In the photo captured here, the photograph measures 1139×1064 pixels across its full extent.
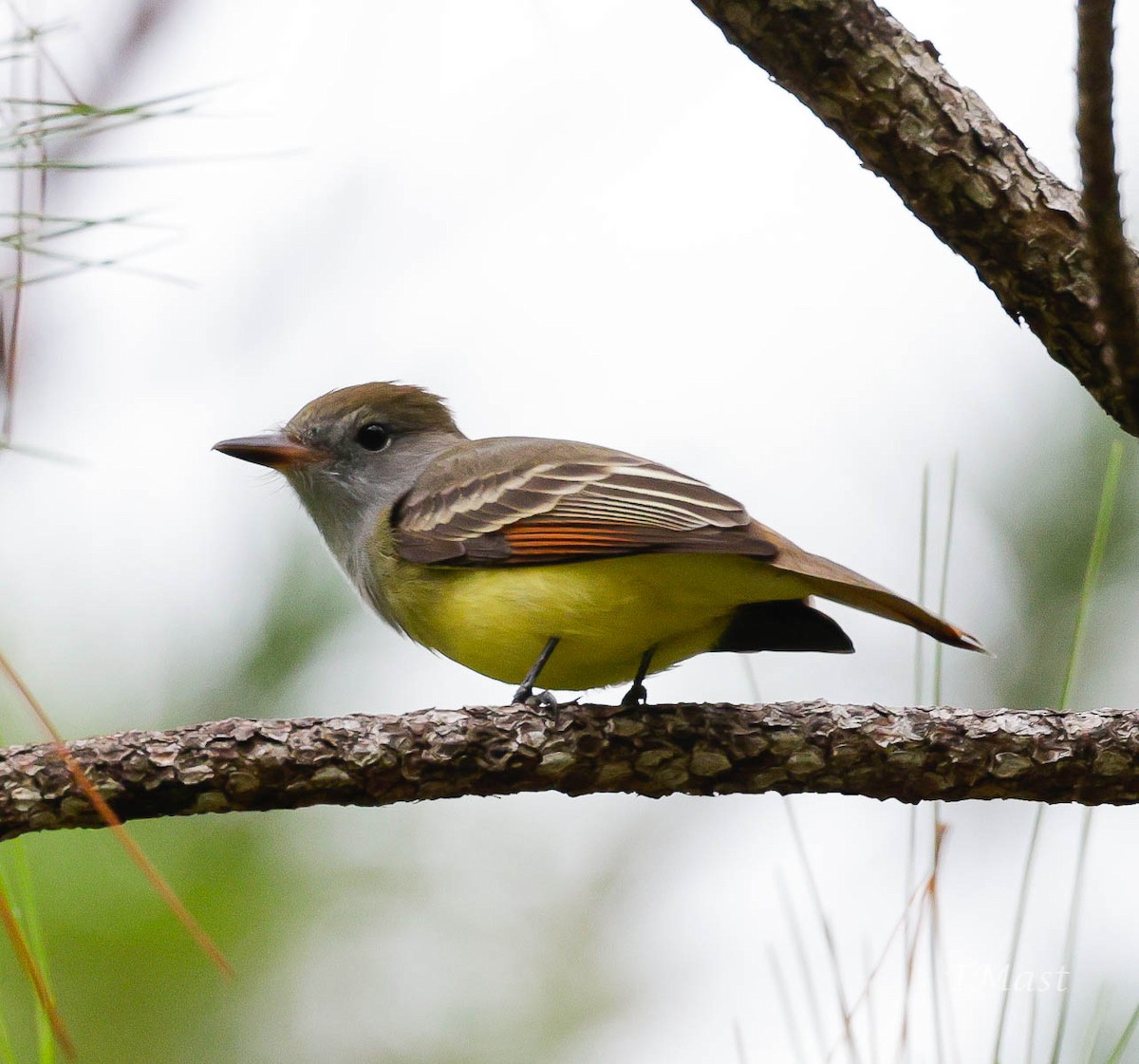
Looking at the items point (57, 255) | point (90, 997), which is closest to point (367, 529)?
point (90, 997)

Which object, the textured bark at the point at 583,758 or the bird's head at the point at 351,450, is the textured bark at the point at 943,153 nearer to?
the textured bark at the point at 583,758

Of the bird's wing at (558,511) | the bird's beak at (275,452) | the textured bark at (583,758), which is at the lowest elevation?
the textured bark at (583,758)

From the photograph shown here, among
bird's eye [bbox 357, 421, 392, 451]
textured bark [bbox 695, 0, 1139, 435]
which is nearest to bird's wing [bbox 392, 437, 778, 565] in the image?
bird's eye [bbox 357, 421, 392, 451]

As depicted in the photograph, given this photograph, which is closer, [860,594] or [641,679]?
[860,594]

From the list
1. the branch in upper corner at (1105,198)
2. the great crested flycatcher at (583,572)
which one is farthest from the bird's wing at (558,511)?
the branch in upper corner at (1105,198)

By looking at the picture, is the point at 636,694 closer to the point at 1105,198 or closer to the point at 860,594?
the point at 860,594

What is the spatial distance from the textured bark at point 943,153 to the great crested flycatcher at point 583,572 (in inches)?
28.1

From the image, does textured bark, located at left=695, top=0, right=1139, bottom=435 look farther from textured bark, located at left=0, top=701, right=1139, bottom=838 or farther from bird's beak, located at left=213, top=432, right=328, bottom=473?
bird's beak, located at left=213, top=432, right=328, bottom=473

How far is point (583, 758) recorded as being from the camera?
2.85m

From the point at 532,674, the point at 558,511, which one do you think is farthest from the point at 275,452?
the point at 532,674

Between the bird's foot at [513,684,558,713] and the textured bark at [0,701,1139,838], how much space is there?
0.07 metres

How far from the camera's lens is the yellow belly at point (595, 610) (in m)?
3.46

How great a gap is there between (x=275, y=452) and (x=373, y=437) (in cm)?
37

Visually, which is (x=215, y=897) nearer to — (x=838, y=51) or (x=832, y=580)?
(x=832, y=580)
